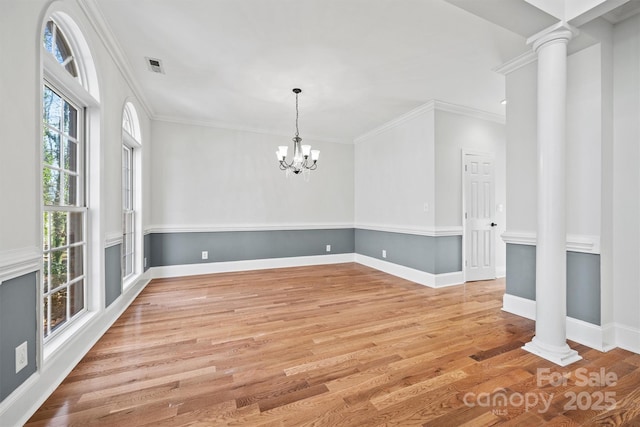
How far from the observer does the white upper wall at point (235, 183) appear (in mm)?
4703

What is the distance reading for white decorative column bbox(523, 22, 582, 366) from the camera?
2158 mm

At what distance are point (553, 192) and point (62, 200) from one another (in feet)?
12.7

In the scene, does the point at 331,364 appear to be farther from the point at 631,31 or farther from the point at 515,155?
the point at 631,31

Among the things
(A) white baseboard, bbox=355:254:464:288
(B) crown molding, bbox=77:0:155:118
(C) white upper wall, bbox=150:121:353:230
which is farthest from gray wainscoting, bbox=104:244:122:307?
(A) white baseboard, bbox=355:254:464:288

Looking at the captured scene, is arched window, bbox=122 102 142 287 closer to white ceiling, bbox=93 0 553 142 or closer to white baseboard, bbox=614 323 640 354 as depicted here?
white ceiling, bbox=93 0 553 142

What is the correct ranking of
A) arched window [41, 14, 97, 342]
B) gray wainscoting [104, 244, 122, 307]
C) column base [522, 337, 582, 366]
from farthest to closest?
gray wainscoting [104, 244, 122, 307] < column base [522, 337, 582, 366] < arched window [41, 14, 97, 342]

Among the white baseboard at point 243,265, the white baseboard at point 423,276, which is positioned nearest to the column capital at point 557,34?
the white baseboard at point 423,276

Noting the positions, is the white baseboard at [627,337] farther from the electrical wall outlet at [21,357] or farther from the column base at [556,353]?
the electrical wall outlet at [21,357]

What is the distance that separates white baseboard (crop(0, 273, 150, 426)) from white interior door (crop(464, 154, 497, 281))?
15.4 ft

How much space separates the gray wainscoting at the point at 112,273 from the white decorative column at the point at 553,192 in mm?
3844

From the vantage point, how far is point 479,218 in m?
4.41

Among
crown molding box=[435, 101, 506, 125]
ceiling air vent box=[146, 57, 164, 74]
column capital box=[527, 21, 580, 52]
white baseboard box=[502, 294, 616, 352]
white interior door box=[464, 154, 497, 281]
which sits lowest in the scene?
white baseboard box=[502, 294, 616, 352]

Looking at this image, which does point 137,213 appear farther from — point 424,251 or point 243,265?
point 424,251

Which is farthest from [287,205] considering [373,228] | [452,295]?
[452,295]
